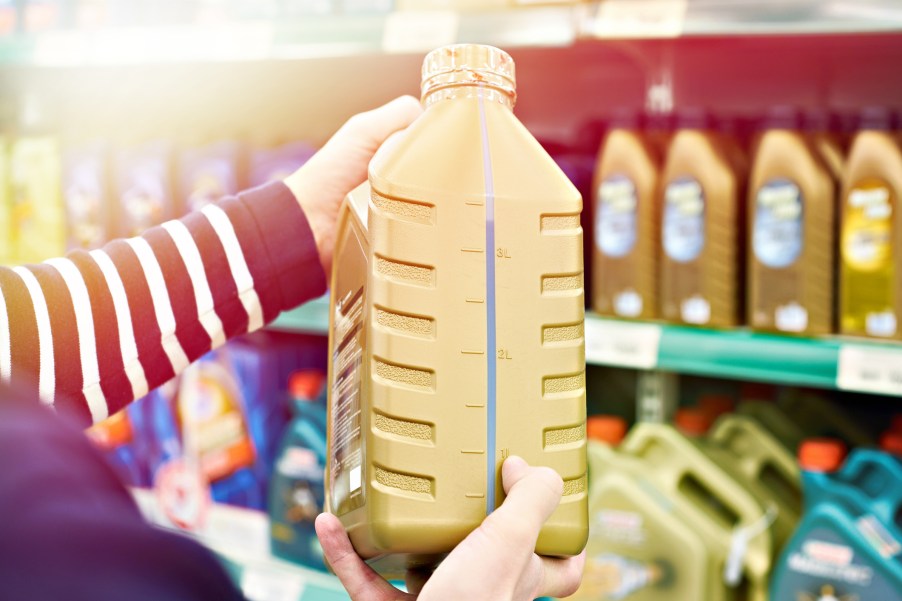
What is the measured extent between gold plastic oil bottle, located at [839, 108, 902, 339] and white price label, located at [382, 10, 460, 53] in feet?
2.00

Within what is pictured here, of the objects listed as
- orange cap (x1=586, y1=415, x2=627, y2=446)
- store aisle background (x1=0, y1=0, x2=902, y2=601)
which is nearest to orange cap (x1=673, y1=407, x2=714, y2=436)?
store aisle background (x1=0, y1=0, x2=902, y2=601)

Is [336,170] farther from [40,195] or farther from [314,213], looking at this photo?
[40,195]

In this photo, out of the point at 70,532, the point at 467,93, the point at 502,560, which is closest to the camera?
the point at 70,532

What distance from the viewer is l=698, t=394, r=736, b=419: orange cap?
162cm

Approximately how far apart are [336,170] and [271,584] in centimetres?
100

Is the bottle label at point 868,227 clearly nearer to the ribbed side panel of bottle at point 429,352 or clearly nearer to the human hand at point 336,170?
the human hand at point 336,170

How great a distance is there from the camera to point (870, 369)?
117cm

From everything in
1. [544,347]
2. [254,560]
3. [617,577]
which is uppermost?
[544,347]

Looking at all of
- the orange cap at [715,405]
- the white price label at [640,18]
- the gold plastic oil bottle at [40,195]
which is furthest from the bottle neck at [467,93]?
the gold plastic oil bottle at [40,195]

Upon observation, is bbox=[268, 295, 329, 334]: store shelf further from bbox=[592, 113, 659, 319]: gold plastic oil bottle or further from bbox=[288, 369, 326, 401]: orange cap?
bbox=[592, 113, 659, 319]: gold plastic oil bottle

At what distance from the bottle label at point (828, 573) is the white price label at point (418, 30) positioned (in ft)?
3.00

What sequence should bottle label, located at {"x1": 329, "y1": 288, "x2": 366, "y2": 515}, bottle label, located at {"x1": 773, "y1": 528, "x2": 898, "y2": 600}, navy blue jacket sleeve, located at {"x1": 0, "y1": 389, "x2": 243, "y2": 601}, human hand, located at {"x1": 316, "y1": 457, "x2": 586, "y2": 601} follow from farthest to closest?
bottle label, located at {"x1": 773, "y1": 528, "x2": 898, "y2": 600}
bottle label, located at {"x1": 329, "y1": 288, "x2": 366, "y2": 515}
human hand, located at {"x1": 316, "y1": 457, "x2": 586, "y2": 601}
navy blue jacket sleeve, located at {"x1": 0, "y1": 389, "x2": 243, "y2": 601}

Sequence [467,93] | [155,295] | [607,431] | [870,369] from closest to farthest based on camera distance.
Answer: [467,93] → [155,295] → [870,369] → [607,431]

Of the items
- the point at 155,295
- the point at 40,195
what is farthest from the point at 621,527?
the point at 40,195
